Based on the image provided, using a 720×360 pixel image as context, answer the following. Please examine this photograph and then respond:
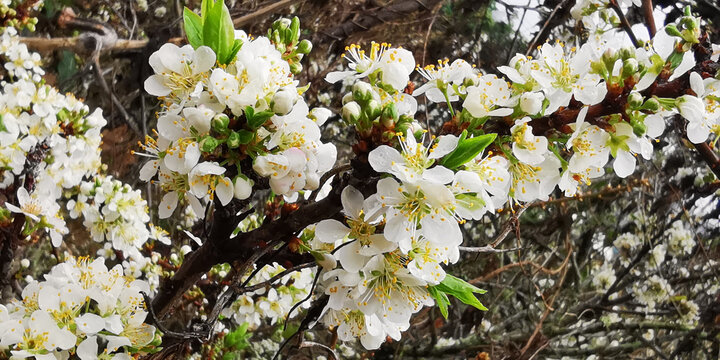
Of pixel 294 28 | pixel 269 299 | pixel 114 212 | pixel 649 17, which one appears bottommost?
pixel 269 299

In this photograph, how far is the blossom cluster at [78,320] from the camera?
844 mm

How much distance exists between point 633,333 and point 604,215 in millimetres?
846

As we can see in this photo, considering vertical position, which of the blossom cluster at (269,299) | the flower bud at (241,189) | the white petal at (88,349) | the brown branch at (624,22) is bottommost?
the blossom cluster at (269,299)

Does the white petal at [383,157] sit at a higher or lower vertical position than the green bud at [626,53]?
lower

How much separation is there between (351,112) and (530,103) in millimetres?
225

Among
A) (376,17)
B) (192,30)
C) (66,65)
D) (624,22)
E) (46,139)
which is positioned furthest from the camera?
(66,65)

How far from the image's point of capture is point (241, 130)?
72 cm

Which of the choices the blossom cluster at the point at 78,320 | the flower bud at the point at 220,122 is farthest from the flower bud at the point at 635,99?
the blossom cluster at the point at 78,320

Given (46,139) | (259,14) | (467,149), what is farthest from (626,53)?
(259,14)

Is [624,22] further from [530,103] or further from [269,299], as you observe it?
[269,299]

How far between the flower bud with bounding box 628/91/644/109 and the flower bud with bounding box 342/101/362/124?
346mm

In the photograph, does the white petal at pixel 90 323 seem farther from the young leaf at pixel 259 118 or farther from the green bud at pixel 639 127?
the green bud at pixel 639 127

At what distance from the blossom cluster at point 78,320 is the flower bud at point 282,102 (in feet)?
1.41

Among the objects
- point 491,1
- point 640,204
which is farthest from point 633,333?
point 491,1
